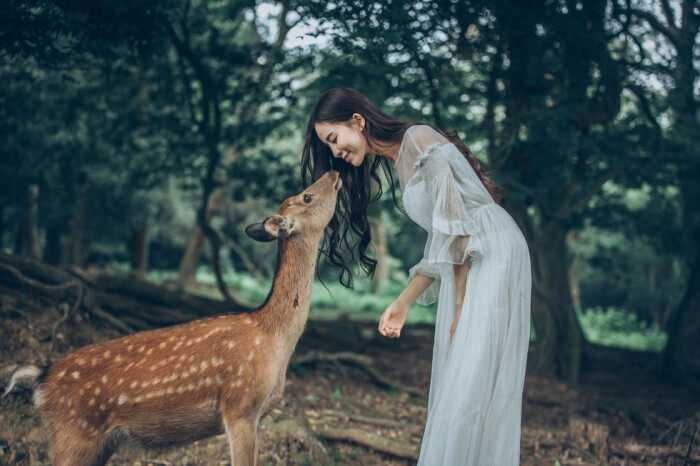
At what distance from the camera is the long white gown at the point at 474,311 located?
2688mm

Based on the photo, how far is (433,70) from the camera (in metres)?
6.13

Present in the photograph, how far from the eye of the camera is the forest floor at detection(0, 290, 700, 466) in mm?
4184

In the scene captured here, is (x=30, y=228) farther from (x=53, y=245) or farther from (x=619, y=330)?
(x=619, y=330)

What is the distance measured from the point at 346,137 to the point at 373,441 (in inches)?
93.8

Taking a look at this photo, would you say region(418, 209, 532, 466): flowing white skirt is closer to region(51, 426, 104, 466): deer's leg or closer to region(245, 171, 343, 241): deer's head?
region(245, 171, 343, 241): deer's head

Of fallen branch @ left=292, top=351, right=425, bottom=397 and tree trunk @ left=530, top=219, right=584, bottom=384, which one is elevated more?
tree trunk @ left=530, top=219, right=584, bottom=384

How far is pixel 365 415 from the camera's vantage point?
217 inches

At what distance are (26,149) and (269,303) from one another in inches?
351

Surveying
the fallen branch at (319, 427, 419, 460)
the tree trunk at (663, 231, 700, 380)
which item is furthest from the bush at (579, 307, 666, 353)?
the fallen branch at (319, 427, 419, 460)

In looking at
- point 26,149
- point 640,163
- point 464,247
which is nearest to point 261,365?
point 464,247

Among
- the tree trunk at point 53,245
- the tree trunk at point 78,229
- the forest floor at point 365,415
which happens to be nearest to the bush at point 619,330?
the forest floor at point 365,415

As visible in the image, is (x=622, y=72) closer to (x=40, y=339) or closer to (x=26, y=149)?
(x=40, y=339)

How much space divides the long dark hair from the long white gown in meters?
0.24

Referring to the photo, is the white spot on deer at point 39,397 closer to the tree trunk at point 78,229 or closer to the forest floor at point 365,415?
the forest floor at point 365,415
